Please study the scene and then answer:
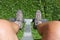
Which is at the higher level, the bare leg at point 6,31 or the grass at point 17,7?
the bare leg at point 6,31

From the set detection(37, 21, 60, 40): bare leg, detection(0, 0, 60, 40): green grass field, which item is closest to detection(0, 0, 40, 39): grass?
detection(0, 0, 60, 40): green grass field

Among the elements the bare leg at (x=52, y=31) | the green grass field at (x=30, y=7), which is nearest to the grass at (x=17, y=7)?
the green grass field at (x=30, y=7)

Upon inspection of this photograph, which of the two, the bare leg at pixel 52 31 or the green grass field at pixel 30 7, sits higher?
the bare leg at pixel 52 31

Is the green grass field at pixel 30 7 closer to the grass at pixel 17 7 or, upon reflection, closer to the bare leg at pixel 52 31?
the grass at pixel 17 7

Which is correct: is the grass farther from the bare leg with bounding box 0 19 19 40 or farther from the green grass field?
the bare leg with bounding box 0 19 19 40

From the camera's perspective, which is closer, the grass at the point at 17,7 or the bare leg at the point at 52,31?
the bare leg at the point at 52,31

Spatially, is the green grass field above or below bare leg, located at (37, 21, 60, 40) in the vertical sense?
below

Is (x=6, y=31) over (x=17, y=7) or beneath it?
over

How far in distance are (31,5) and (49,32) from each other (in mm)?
3214

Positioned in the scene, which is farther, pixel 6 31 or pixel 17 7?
pixel 17 7

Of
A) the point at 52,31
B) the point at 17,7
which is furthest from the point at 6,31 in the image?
the point at 17,7

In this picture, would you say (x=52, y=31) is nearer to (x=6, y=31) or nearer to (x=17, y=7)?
(x=6, y=31)

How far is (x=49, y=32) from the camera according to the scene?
1804 millimetres

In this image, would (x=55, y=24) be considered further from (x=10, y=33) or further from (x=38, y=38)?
(x=38, y=38)
